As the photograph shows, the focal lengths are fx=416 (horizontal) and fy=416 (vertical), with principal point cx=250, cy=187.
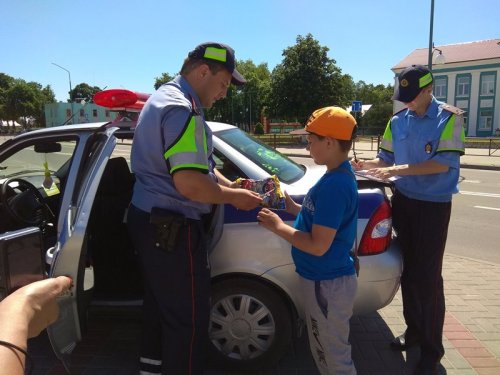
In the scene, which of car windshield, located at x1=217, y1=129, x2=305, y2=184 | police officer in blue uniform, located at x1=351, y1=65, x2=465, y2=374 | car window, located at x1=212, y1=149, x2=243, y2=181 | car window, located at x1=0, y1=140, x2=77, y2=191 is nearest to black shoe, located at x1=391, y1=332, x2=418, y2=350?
police officer in blue uniform, located at x1=351, y1=65, x2=465, y2=374

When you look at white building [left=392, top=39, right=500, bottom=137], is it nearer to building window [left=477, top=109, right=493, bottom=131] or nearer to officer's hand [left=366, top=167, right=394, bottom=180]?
building window [left=477, top=109, right=493, bottom=131]

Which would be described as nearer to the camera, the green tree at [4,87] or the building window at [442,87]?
the building window at [442,87]

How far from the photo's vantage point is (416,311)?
2865 mm

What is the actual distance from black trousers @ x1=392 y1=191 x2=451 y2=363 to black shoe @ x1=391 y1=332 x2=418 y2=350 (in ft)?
0.67

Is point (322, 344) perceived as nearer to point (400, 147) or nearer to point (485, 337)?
point (400, 147)

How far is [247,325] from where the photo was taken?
2705 millimetres

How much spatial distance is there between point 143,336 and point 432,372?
1876 millimetres

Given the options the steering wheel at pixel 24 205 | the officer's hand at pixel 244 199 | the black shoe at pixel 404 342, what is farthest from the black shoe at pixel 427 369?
the steering wheel at pixel 24 205

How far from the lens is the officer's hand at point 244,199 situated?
208 centimetres

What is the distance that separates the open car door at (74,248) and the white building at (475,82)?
49.3 m

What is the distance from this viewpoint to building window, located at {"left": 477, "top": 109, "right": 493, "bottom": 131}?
47.8m

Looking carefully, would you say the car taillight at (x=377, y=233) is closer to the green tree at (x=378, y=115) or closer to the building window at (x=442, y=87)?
the building window at (x=442, y=87)

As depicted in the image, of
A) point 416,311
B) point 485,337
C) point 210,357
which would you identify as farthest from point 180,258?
point 485,337

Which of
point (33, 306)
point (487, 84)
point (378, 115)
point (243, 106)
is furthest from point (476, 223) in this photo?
point (378, 115)
